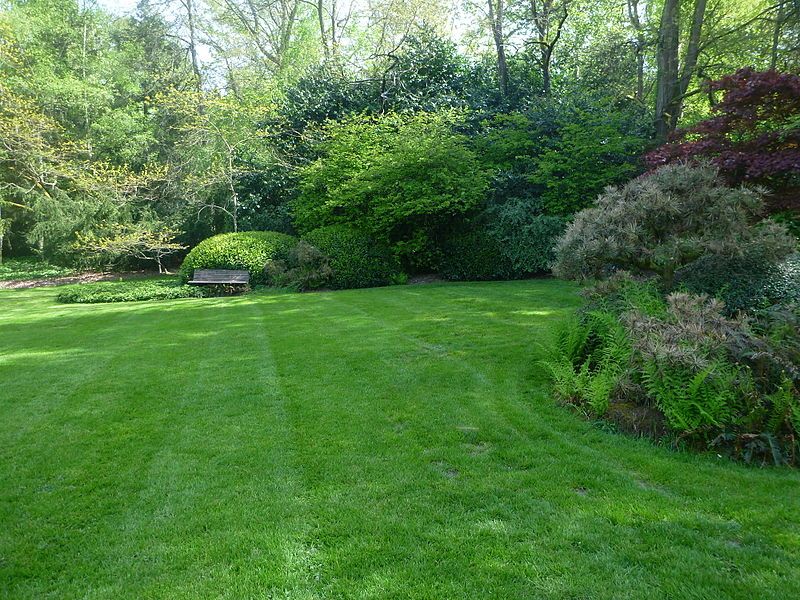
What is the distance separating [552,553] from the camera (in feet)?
7.92

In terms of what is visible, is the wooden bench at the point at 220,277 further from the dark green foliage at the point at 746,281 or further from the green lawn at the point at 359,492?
the dark green foliage at the point at 746,281

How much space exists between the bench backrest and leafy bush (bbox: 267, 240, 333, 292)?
0.69 metres

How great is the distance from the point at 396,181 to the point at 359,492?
11.4 meters

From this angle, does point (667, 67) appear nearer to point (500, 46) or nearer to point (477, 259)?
point (500, 46)

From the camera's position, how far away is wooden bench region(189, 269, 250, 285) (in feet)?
43.5

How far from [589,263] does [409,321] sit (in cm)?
319

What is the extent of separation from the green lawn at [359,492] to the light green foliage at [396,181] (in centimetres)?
807

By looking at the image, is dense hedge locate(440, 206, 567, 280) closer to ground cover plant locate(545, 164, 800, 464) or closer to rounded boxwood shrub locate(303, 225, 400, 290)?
rounded boxwood shrub locate(303, 225, 400, 290)

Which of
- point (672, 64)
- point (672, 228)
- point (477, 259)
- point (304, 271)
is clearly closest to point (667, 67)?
point (672, 64)

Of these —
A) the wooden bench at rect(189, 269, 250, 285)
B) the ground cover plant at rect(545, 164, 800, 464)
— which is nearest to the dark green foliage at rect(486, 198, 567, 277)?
the wooden bench at rect(189, 269, 250, 285)

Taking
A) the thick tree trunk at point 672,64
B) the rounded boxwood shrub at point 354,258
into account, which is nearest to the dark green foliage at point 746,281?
the thick tree trunk at point 672,64

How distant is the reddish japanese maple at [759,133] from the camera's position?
731cm

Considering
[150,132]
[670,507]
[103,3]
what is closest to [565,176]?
[670,507]

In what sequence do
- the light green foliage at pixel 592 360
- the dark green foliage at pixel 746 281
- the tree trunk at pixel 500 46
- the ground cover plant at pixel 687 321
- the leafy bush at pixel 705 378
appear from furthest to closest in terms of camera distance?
the tree trunk at pixel 500 46
the dark green foliage at pixel 746 281
the light green foliage at pixel 592 360
the ground cover plant at pixel 687 321
the leafy bush at pixel 705 378
